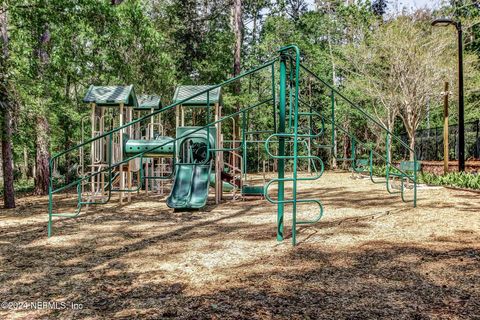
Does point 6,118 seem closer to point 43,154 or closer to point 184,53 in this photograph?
point 43,154

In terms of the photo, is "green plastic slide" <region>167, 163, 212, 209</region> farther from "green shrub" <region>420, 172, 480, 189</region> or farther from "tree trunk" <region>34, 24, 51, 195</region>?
"green shrub" <region>420, 172, 480, 189</region>

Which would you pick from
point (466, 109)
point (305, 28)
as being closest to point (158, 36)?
point (466, 109)

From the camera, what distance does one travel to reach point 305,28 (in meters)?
30.9

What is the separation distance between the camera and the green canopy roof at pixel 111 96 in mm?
9820

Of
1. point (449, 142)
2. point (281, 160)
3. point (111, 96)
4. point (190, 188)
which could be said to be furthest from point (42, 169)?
point (449, 142)

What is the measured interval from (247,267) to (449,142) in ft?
58.5

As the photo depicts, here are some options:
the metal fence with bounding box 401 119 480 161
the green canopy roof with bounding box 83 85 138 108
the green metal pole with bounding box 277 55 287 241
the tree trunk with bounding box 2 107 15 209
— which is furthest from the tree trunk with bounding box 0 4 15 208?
the metal fence with bounding box 401 119 480 161

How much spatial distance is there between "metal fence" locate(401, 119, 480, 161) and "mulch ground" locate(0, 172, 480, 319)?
1200 cm

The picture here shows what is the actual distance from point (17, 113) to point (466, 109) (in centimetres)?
2097

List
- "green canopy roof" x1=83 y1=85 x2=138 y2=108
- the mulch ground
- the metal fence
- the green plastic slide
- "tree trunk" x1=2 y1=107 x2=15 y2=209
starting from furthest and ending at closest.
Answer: the metal fence → "green canopy roof" x1=83 y1=85 x2=138 y2=108 → "tree trunk" x1=2 y1=107 x2=15 y2=209 → the green plastic slide → the mulch ground

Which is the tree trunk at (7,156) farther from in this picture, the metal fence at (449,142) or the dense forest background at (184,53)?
the metal fence at (449,142)

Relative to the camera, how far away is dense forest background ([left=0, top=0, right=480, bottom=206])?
9.17m

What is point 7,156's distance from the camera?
9312mm

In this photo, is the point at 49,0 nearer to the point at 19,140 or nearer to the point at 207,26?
the point at 19,140
